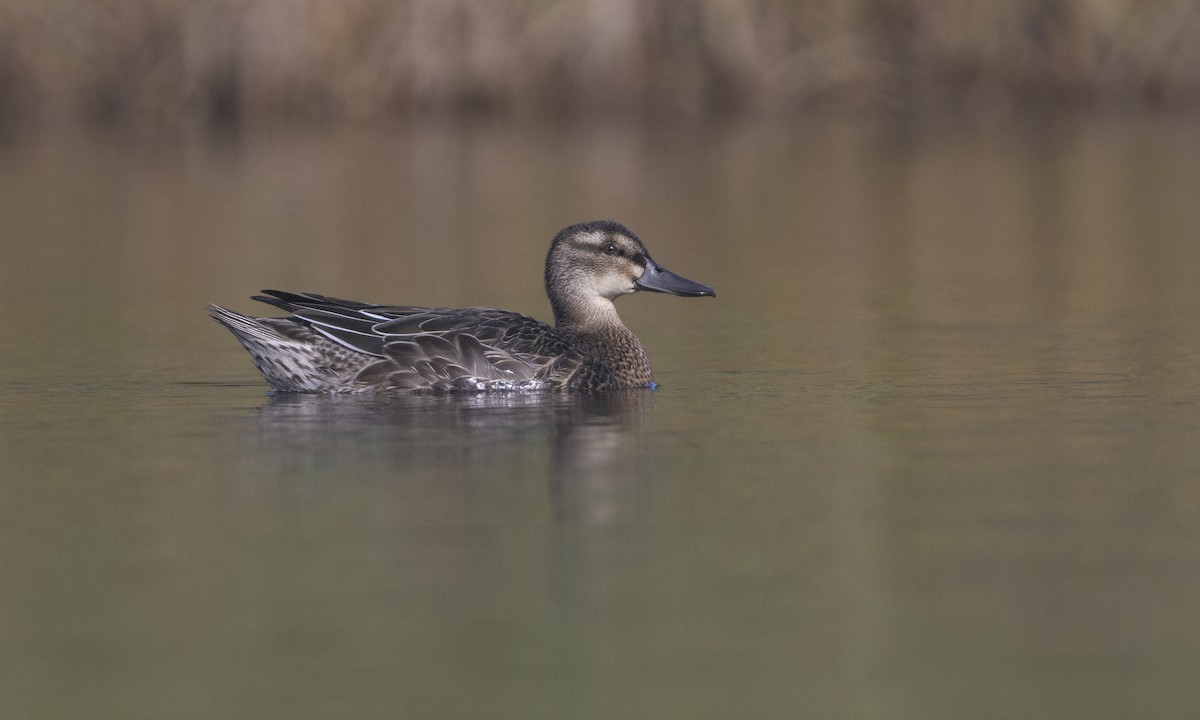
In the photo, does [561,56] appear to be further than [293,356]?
Yes

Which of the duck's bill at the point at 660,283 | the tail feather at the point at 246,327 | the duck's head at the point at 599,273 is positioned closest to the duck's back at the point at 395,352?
the tail feather at the point at 246,327

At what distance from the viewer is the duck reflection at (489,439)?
6.80 m

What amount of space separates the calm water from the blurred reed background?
274 inches

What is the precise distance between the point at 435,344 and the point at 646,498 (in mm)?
2875

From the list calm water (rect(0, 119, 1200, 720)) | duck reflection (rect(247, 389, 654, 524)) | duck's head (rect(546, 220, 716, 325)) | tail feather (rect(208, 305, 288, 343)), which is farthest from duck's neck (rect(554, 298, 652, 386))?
tail feather (rect(208, 305, 288, 343))

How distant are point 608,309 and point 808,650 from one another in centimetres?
533

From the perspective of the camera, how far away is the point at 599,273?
33.2 feet

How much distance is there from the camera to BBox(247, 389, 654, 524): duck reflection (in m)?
6.80

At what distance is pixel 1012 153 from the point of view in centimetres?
2189

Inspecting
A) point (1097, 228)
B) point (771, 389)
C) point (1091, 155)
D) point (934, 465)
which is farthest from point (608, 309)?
point (1091, 155)

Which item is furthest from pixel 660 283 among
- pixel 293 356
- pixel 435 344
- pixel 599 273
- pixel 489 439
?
pixel 489 439

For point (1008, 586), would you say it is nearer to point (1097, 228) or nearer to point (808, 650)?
point (808, 650)

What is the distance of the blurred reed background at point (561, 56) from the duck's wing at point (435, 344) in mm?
12309

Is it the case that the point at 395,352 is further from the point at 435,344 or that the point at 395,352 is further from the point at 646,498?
the point at 646,498
